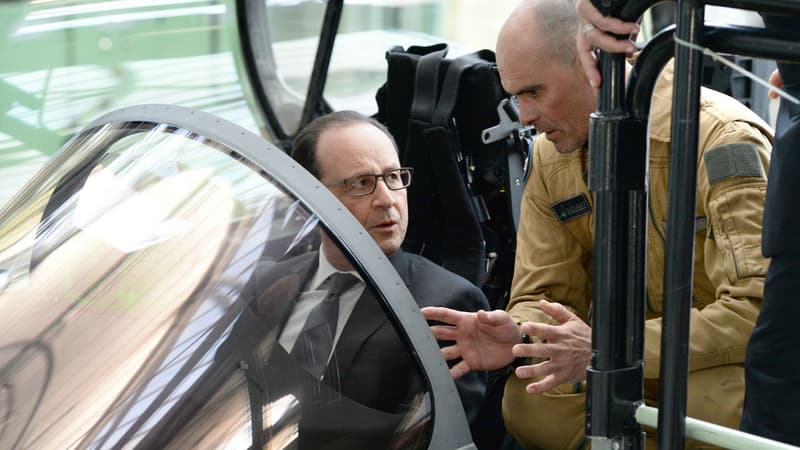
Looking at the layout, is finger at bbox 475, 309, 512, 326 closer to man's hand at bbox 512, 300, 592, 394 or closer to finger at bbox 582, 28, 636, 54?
man's hand at bbox 512, 300, 592, 394

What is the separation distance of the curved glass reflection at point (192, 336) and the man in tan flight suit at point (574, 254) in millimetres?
249

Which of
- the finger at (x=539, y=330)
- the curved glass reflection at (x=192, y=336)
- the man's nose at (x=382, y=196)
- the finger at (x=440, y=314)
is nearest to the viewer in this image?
the curved glass reflection at (x=192, y=336)

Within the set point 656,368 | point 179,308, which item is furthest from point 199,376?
point 656,368

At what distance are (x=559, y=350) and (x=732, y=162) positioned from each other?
20.5 inches

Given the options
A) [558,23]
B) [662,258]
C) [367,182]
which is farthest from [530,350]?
[558,23]

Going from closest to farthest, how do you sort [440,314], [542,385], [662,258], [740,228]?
1. [542,385]
2. [440,314]
3. [740,228]
4. [662,258]

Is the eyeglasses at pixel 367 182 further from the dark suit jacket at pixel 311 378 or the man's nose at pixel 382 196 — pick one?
the dark suit jacket at pixel 311 378

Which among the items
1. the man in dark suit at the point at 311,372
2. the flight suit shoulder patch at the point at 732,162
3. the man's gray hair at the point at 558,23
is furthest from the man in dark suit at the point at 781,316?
the man's gray hair at the point at 558,23

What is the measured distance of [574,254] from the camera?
7.19 feet

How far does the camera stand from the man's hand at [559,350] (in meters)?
1.54

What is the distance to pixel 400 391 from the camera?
1.38m

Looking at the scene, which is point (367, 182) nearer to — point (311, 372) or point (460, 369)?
point (460, 369)

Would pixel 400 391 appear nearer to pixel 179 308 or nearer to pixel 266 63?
pixel 179 308

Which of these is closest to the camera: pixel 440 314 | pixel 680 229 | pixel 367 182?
pixel 680 229
